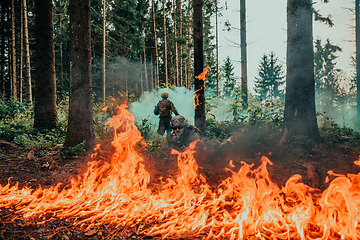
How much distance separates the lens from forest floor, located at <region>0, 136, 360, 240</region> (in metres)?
5.56

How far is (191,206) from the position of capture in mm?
4215

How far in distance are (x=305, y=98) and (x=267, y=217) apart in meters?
4.75

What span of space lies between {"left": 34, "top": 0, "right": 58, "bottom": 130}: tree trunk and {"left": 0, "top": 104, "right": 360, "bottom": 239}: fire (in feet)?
15.6

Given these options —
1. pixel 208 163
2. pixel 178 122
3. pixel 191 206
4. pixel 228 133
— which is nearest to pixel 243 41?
pixel 228 133

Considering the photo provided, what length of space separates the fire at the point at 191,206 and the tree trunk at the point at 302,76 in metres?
2.38

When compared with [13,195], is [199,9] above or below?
above

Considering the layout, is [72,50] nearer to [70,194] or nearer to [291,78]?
[70,194]

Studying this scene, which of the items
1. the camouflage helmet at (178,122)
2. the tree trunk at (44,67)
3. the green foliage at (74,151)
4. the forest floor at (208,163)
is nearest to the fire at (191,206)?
the forest floor at (208,163)

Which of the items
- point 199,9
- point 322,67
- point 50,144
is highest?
point 322,67

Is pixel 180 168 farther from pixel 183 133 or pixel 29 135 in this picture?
pixel 29 135

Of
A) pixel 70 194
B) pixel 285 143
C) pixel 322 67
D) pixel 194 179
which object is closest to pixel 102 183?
pixel 70 194

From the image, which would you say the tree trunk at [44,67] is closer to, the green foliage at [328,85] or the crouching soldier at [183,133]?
the crouching soldier at [183,133]

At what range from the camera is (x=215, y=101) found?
14.2 meters

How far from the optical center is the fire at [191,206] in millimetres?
3271
